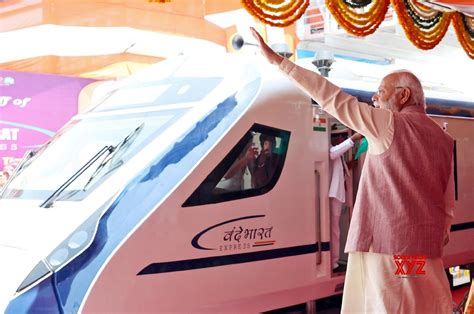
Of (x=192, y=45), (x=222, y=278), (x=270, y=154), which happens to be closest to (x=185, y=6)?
(x=192, y=45)

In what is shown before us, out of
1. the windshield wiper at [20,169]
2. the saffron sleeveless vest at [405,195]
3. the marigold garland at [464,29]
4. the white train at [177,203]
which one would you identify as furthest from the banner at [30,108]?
the saffron sleeveless vest at [405,195]

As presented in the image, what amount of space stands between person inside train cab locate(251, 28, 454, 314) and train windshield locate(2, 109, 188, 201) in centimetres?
196

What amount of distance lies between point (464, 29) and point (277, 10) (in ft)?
9.00

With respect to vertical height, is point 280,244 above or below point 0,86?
below

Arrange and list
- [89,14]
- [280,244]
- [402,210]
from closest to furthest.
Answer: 1. [402,210]
2. [280,244]
3. [89,14]

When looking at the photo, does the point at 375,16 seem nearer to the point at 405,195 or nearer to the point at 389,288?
the point at 405,195

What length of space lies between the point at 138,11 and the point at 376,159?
715 centimetres

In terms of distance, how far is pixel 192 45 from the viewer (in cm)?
1028

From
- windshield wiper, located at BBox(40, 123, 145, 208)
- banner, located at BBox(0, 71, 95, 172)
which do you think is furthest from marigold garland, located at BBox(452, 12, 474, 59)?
banner, located at BBox(0, 71, 95, 172)

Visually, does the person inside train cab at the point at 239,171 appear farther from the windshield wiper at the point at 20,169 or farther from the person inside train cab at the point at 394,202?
the windshield wiper at the point at 20,169

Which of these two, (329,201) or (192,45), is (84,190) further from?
(192,45)

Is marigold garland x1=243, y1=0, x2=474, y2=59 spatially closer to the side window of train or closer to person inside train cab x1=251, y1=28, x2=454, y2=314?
the side window of train

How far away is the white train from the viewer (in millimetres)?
4320

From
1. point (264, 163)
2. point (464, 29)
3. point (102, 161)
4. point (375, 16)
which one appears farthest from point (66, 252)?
point (464, 29)
